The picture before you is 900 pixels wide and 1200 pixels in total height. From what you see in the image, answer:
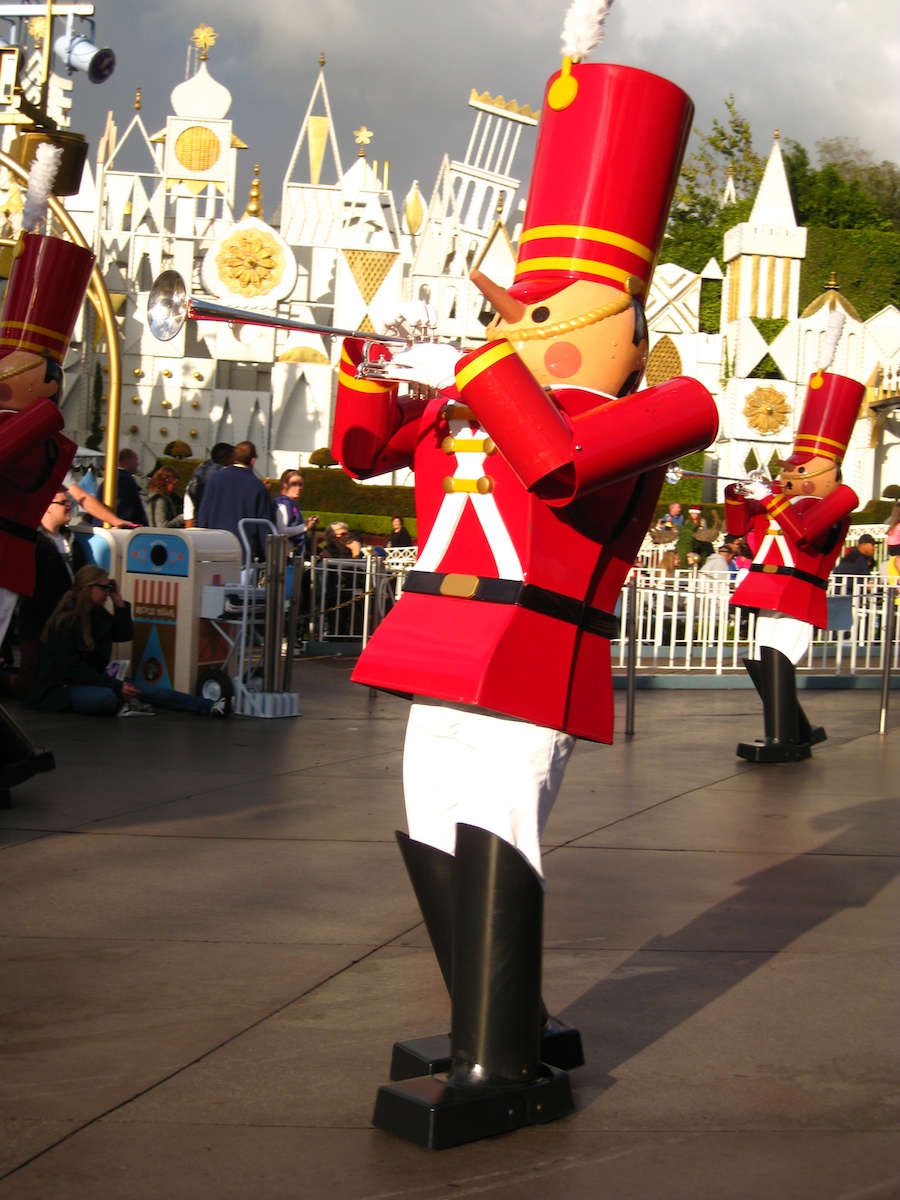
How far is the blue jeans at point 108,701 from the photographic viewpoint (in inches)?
350

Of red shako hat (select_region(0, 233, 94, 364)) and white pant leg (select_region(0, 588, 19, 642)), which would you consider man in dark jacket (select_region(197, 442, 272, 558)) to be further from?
white pant leg (select_region(0, 588, 19, 642))

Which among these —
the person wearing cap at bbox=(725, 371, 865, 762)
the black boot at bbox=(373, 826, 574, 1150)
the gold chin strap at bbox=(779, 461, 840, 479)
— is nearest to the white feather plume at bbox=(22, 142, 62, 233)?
the person wearing cap at bbox=(725, 371, 865, 762)

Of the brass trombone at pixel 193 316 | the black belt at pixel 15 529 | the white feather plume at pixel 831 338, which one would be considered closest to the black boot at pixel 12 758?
the black belt at pixel 15 529

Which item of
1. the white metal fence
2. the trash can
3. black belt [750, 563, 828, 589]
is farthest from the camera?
the white metal fence

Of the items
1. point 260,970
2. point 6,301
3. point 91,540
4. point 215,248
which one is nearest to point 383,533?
point 215,248

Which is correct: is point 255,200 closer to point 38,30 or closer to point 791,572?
point 38,30

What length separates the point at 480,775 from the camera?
2877 millimetres

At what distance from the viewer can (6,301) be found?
5.93m

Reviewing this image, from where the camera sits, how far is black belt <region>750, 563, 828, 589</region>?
7.96m

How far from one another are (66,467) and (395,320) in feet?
9.93

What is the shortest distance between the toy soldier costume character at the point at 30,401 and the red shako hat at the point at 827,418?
404 cm

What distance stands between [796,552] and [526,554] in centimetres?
537

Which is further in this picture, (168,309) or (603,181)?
(168,309)

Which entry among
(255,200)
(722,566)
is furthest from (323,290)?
(722,566)
